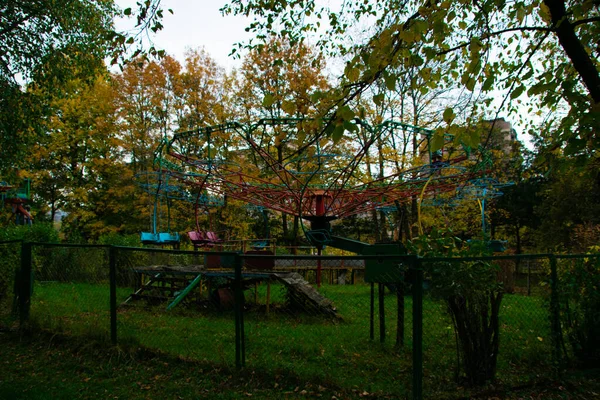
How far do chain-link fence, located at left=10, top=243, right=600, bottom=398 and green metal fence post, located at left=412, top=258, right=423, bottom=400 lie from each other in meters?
0.01

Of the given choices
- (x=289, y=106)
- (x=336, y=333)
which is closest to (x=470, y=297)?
(x=289, y=106)

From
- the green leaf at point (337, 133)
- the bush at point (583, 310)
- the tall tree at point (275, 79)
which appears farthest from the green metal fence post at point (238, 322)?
the tall tree at point (275, 79)

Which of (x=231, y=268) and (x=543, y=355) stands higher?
(x=231, y=268)

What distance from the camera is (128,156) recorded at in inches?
1031

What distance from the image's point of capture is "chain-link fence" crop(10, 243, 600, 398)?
15.6 feet

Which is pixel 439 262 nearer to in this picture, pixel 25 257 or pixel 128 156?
pixel 25 257

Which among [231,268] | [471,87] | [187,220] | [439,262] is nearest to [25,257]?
[231,268]

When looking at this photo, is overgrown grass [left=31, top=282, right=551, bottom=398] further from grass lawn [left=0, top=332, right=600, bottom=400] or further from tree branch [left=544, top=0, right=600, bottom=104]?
tree branch [left=544, top=0, right=600, bottom=104]

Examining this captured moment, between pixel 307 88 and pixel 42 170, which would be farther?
pixel 42 170

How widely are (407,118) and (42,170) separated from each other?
19.6 meters

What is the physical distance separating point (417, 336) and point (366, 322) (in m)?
4.63

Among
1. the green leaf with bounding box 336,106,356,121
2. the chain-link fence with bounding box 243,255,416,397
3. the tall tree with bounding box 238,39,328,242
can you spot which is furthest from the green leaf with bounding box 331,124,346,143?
the tall tree with bounding box 238,39,328,242

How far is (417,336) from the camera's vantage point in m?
4.40

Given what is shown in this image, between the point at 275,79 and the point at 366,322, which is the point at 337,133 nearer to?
the point at 366,322
